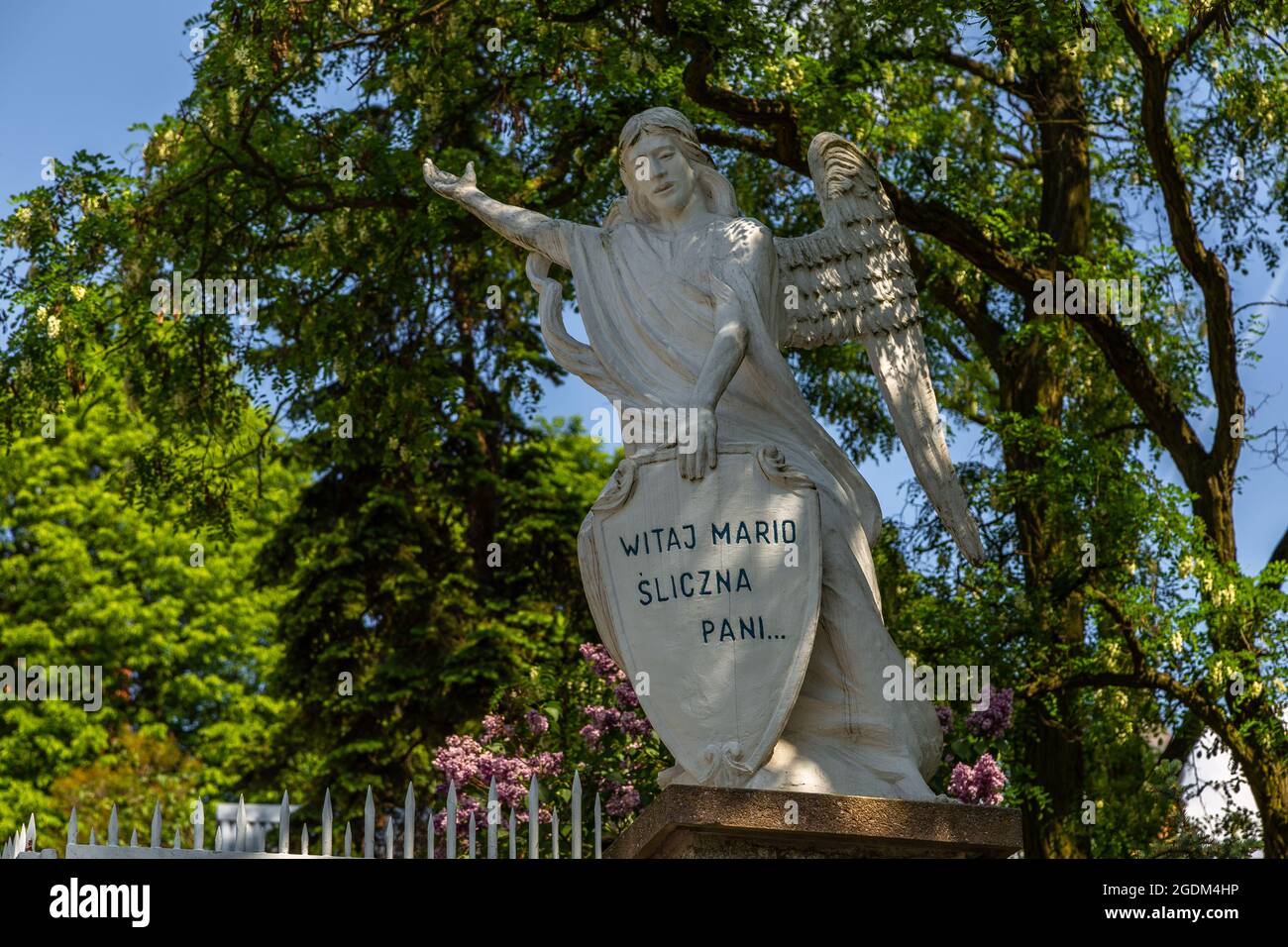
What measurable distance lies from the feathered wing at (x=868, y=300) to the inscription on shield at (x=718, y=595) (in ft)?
3.63

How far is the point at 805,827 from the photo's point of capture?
7.06 metres

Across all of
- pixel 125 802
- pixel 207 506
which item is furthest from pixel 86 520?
pixel 207 506

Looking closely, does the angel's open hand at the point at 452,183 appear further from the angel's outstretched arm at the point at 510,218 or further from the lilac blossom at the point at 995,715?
the lilac blossom at the point at 995,715

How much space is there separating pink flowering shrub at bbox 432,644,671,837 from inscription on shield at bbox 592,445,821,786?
3.13 m

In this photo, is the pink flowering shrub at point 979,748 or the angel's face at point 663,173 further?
the pink flowering shrub at point 979,748

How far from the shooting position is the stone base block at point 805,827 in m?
7.04

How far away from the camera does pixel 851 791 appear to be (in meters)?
7.48

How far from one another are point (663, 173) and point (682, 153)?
13cm

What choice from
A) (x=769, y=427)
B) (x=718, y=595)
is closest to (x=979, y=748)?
(x=769, y=427)

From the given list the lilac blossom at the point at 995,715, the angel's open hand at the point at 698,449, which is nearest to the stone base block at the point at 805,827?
the angel's open hand at the point at 698,449

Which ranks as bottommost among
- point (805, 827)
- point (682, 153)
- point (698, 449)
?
point (805, 827)
